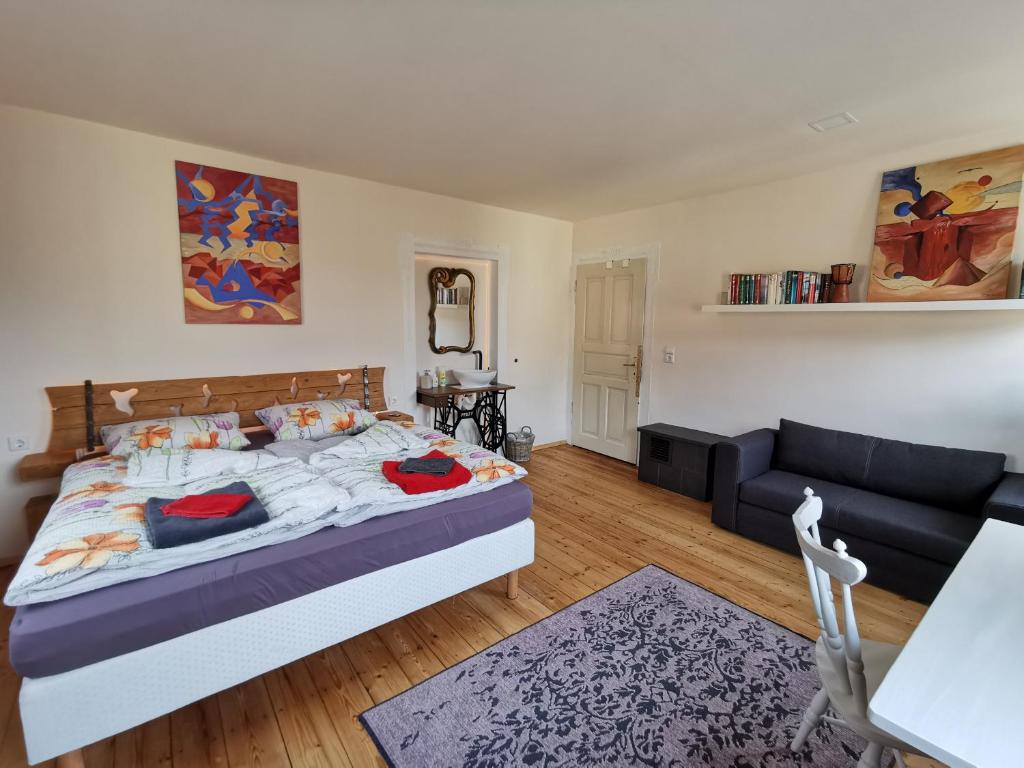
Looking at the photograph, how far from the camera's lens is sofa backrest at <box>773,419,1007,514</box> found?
2.64 metres

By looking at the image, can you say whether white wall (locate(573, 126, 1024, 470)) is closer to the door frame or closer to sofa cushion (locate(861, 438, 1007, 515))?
the door frame

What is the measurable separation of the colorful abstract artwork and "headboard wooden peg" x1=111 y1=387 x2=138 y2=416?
548mm

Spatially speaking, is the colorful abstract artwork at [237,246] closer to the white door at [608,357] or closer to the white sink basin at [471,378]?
the white sink basin at [471,378]

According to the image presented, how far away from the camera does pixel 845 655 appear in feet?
4.25

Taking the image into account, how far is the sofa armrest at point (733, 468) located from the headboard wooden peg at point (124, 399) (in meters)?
3.85

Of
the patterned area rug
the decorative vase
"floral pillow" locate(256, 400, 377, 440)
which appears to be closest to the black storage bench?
the decorative vase

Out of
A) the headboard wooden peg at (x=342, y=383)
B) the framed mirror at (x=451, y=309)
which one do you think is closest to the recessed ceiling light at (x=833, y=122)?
the framed mirror at (x=451, y=309)

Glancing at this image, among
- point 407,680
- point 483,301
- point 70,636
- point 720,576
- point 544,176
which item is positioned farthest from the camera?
point 483,301

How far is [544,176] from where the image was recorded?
11.6ft

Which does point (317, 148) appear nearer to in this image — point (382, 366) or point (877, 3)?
point (382, 366)

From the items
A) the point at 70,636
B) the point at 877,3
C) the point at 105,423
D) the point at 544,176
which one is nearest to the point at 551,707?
the point at 70,636

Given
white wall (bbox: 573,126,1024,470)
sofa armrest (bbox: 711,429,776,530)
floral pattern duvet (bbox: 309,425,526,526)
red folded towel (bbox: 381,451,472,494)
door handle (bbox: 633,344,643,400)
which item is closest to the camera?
floral pattern duvet (bbox: 309,425,526,526)

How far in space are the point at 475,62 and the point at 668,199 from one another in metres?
2.70

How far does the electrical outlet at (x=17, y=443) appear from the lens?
8.71 ft
